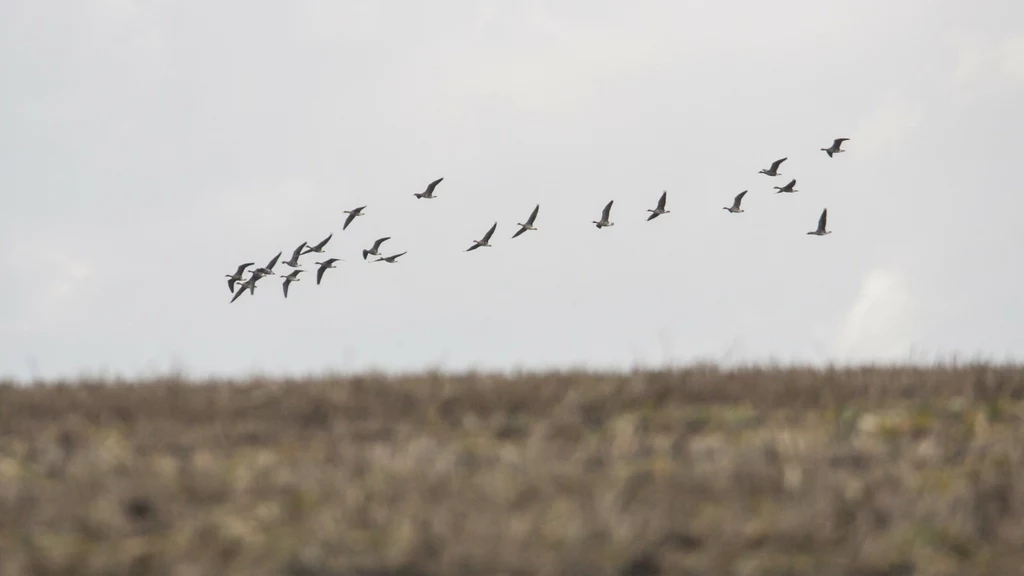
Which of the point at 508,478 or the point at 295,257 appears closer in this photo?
the point at 508,478

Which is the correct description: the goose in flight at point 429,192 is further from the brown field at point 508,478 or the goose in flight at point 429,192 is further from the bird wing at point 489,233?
the brown field at point 508,478

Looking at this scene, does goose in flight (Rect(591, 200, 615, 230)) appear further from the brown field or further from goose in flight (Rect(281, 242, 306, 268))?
the brown field

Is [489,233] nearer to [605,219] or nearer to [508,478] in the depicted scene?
[605,219]

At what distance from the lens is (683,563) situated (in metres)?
8.81

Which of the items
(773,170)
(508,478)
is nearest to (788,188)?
(773,170)

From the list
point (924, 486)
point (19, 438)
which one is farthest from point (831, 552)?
point (19, 438)

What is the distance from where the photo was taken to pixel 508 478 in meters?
10.0

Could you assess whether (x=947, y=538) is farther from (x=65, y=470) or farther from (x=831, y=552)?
(x=65, y=470)

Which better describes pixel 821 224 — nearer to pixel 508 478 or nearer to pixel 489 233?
pixel 489 233

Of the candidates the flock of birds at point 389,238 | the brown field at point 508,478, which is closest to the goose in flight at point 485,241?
the flock of birds at point 389,238

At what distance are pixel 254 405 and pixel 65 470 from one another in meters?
2.67

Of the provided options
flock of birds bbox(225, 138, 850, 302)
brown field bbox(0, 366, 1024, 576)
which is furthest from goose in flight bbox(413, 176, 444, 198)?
brown field bbox(0, 366, 1024, 576)

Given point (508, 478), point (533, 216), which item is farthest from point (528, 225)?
point (508, 478)

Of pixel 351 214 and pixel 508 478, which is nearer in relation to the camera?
pixel 508 478
